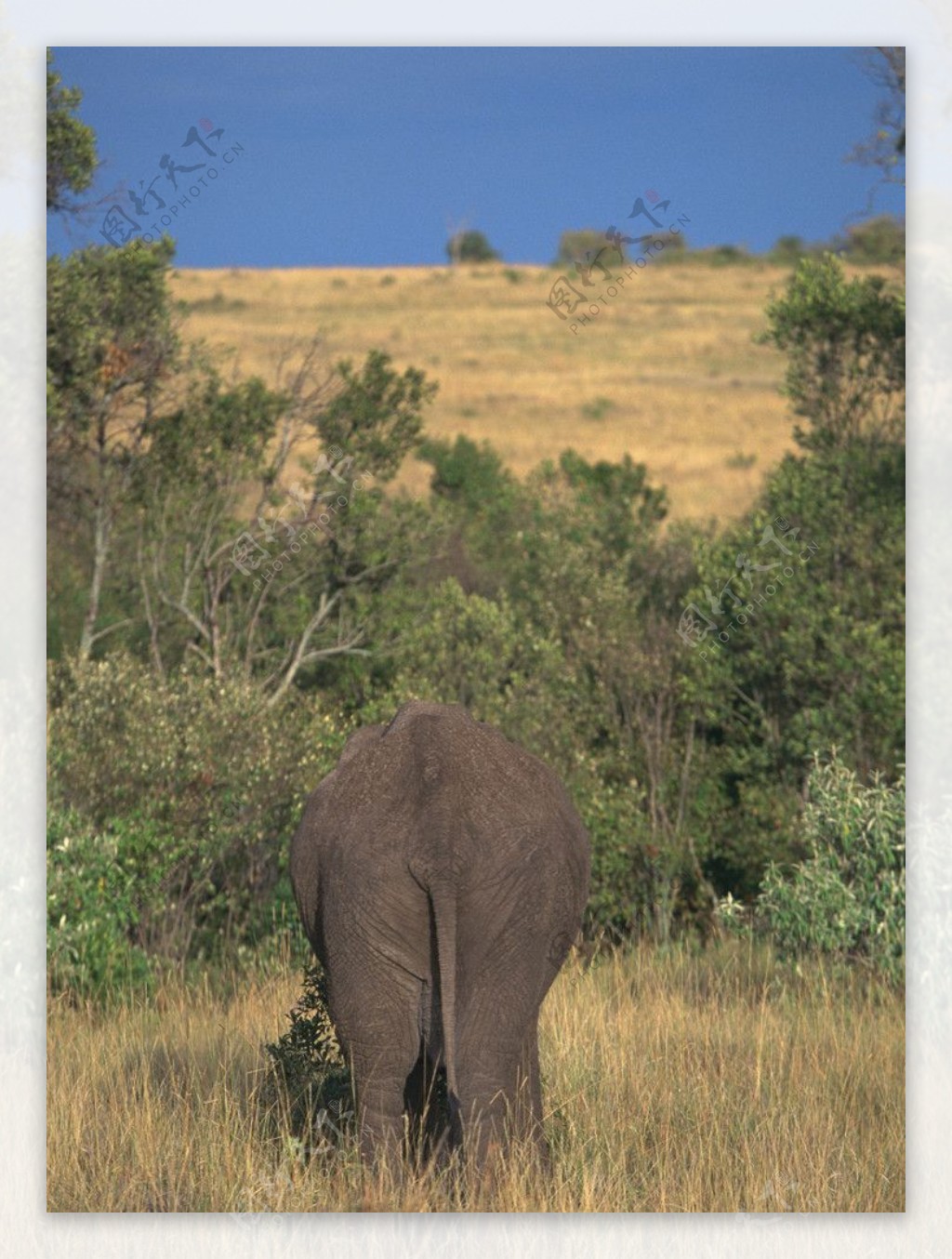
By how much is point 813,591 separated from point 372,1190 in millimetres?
11863

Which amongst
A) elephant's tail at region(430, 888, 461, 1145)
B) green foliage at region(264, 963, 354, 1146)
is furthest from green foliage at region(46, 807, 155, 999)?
elephant's tail at region(430, 888, 461, 1145)

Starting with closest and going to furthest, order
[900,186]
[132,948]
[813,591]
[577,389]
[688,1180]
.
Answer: [688,1180]
[132,948]
[900,186]
[813,591]
[577,389]

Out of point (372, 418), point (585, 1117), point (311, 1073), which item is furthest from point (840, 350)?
point (311, 1073)

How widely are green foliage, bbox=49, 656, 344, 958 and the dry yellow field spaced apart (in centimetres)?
2488

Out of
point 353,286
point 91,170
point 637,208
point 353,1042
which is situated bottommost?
point 353,1042

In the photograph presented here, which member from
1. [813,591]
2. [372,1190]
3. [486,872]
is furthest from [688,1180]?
[813,591]

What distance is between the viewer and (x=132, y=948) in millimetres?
13102

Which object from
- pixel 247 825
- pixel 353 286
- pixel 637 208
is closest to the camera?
pixel 637 208

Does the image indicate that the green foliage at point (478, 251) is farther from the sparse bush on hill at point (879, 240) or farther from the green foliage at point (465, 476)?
the sparse bush on hill at point (879, 240)

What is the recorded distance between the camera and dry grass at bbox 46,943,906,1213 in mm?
7559

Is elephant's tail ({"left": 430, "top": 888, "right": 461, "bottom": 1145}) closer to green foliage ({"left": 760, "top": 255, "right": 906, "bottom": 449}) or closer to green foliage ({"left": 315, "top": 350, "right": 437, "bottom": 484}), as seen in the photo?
green foliage ({"left": 315, "top": 350, "right": 437, "bottom": 484})

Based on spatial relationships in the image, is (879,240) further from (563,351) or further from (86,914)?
(563,351)

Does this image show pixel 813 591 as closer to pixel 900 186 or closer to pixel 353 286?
pixel 900 186

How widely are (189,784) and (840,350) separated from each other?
947 cm
